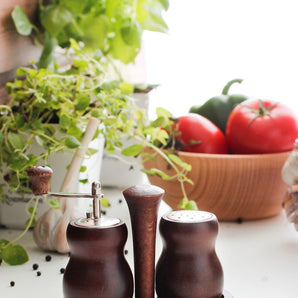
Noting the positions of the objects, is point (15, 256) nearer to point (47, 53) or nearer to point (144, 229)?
point (144, 229)

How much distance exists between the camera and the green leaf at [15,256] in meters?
0.74

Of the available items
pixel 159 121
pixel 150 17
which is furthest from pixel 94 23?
pixel 159 121

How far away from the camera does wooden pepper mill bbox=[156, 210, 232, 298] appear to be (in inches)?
20.7

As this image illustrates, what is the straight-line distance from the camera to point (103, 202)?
93 centimetres

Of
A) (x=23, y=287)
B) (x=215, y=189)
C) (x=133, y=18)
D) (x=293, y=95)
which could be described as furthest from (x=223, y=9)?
(x=23, y=287)

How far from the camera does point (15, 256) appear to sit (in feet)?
2.42

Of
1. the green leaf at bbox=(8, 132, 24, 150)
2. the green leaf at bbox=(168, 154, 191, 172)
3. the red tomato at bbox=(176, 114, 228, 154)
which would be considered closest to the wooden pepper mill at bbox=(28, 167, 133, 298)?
the green leaf at bbox=(8, 132, 24, 150)

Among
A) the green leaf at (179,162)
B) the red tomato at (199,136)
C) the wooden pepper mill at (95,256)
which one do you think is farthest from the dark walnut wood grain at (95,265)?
the red tomato at (199,136)

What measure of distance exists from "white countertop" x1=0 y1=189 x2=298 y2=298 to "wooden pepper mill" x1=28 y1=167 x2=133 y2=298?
5.6 inches

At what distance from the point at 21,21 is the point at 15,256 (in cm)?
43

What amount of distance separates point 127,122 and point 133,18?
0.69 feet

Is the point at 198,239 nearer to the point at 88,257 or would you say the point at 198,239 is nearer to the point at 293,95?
the point at 88,257

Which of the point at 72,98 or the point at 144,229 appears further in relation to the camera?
the point at 72,98

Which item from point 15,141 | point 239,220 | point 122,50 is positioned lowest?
point 239,220
